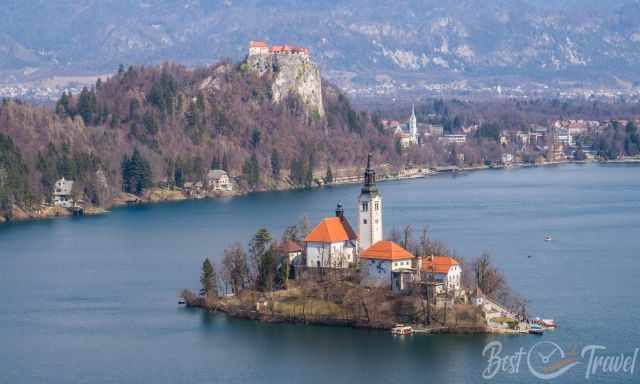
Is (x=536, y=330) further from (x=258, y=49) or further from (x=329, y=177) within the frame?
(x=258, y=49)

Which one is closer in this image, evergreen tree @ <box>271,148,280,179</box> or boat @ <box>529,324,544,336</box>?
boat @ <box>529,324,544,336</box>

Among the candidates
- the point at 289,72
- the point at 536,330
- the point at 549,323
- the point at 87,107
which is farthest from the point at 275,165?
the point at 536,330

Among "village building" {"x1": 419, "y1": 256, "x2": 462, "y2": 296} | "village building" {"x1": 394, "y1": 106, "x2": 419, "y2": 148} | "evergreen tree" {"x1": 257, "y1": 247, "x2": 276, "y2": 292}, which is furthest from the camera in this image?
"village building" {"x1": 394, "y1": 106, "x2": 419, "y2": 148}

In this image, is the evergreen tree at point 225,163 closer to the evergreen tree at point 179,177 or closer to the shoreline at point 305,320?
the evergreen tree at point 179,177

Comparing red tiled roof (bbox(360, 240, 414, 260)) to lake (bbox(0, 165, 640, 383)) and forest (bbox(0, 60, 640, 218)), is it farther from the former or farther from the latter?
forest (bbox(0, 60, 640, 218))

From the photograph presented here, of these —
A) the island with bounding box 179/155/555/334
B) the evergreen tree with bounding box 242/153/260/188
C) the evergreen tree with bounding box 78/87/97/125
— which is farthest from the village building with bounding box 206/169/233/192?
the island with bounding box 179/155/555/334

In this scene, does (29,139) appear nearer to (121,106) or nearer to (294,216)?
(121,106)
